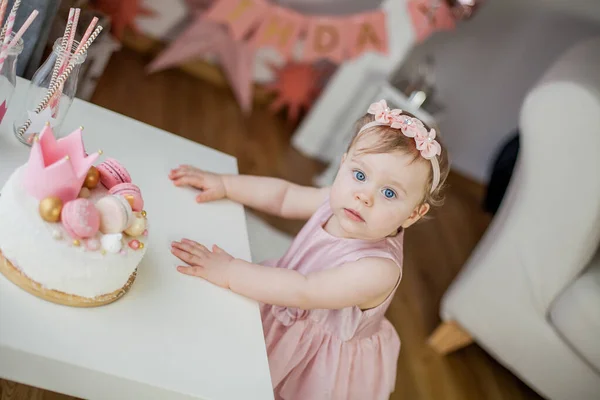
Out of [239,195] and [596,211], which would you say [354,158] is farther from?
[596,211]

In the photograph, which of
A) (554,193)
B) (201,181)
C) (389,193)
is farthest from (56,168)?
(554,193)

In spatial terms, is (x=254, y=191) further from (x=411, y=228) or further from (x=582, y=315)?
(x=411, y=228)

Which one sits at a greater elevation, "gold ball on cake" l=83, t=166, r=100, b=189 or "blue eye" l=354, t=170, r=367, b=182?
"blue eye" l=354, t=170, r=367, b=182

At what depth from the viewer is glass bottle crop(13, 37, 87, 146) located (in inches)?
37.4

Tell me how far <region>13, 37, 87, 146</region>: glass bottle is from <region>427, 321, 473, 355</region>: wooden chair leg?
1343 millimetres

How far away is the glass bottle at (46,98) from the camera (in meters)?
0.95

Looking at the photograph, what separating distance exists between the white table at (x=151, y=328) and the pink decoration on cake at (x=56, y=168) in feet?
0.39

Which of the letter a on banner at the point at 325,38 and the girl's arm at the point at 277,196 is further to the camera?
the letter a on banner at the point at 325,38

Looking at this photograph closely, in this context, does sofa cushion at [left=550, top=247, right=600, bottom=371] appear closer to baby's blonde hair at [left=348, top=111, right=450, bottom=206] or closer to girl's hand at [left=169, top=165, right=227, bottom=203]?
baby's blonde hair at [left=348, top=111, right=450, bottom=206]

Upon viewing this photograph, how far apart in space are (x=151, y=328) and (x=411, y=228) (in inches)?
71.1

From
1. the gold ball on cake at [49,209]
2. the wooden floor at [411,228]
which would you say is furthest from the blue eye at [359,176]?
the wooden floor at [411,228]

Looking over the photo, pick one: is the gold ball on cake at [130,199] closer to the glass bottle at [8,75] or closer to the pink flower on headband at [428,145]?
the glass bottle at [8,75]

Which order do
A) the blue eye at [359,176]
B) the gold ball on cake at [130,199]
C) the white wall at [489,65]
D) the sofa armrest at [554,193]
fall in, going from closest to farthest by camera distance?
the gold ball on cake at [130,199], the blue eye at [359,176], the sofa armrest at [554,193], the white wall at [489,65]

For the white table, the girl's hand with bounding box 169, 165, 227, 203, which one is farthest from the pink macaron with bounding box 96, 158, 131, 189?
the girl's hand with bounding box 169, 165, 227, 203
